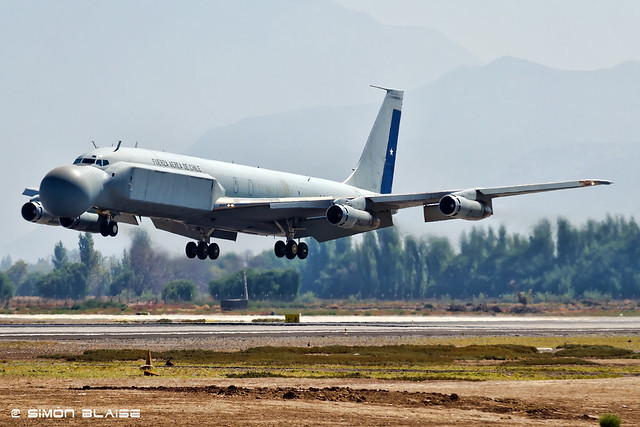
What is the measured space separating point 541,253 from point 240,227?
60033mm

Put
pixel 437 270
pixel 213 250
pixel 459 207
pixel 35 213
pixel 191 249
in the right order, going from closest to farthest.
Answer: pixel 459 207
pixel 35 213
pixel 191 249
pixel 213 250
pixel 437 270

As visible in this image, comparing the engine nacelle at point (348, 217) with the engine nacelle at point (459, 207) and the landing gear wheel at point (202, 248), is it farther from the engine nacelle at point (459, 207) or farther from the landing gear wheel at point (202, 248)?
the landing gear wheel at point (202, 248)

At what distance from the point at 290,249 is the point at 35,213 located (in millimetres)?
16382

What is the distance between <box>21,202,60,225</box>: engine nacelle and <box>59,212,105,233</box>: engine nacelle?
1.37 meters

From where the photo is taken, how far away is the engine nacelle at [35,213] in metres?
60.1

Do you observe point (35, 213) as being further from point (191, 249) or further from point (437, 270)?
point (437, 270)

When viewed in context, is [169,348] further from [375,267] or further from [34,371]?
[375,267]

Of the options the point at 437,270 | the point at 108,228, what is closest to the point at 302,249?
the point at 108,228

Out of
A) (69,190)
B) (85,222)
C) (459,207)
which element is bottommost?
(459,207)

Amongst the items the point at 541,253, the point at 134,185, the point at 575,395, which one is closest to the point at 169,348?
the point at 134,185

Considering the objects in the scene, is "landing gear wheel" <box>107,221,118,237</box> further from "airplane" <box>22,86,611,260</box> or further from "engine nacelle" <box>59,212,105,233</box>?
"engine nacelle" <box>59,212,105,233</box>

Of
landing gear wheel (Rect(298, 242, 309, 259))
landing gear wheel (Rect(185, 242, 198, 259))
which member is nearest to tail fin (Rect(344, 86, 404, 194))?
landing gear wheel (Rect(298, 242, 309, 259))

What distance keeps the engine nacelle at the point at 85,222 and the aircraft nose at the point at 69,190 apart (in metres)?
6.64

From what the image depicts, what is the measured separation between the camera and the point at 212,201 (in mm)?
59656
